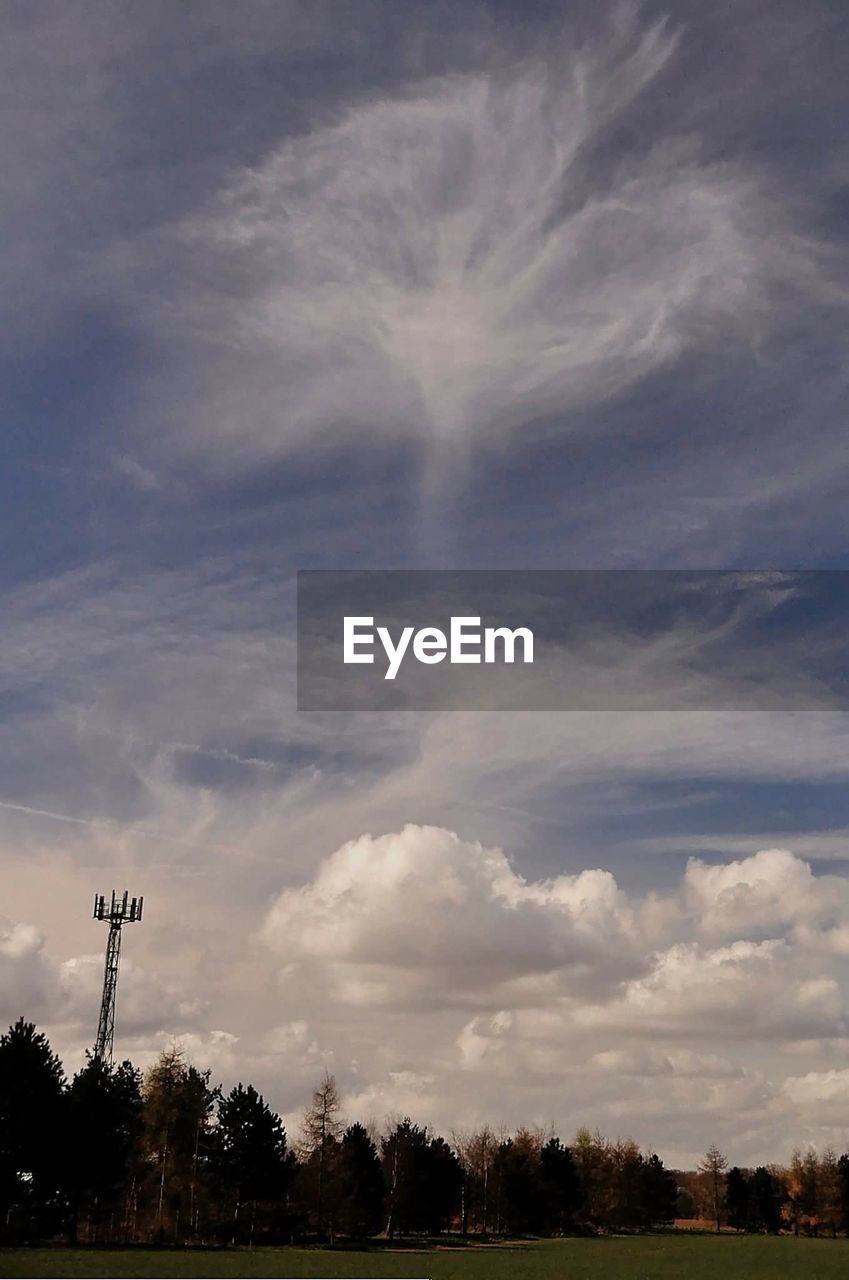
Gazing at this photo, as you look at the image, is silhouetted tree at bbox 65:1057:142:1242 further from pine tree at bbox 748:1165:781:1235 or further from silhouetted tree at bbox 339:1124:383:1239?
pine tree at bbox 748:1165:781:1235

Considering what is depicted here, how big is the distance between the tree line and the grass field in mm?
7293

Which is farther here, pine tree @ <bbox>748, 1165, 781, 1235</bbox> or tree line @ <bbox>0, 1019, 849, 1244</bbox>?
pine tree @ <bbox>748, 1165, 781, 1235</bbox>

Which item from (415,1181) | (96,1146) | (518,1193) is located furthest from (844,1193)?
(96,1146)

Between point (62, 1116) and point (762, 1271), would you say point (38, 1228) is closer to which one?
point (62, 1116)

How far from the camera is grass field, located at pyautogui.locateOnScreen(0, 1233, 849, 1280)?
63031 mm

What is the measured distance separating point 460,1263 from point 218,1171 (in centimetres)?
2866

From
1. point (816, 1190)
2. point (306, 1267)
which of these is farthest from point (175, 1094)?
point (816, 1190)

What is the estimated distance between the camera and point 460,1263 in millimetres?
79250

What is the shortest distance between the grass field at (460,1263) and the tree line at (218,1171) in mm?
7293

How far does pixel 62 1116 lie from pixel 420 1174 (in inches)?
2187

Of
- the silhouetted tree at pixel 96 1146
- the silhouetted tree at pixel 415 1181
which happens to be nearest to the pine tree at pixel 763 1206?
the silhouetted tree at pixel 415 1181

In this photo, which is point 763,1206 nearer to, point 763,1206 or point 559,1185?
point 763,1206

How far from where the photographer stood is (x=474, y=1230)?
158 metres

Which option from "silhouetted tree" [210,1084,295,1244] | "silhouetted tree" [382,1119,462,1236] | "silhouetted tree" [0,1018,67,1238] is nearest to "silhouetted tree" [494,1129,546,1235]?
"silhouetted tree" [382,1119,462,1236]
